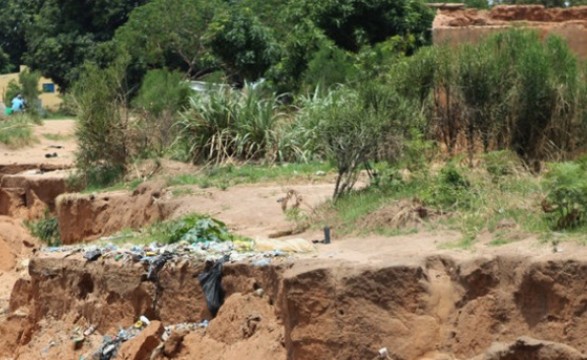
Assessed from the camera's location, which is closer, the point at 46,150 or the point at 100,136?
the point at 100,136

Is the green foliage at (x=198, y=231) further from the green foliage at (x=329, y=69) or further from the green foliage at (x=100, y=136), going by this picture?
the green foliage at (x=329, y=69)

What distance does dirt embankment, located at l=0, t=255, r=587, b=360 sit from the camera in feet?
28.5

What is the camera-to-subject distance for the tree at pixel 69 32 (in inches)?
1607

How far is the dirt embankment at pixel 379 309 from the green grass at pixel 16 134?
14128mm

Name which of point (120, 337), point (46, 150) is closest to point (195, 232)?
point (120, 337)

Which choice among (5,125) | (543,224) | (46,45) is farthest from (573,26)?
(46,45)

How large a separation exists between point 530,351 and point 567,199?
1.47 metres

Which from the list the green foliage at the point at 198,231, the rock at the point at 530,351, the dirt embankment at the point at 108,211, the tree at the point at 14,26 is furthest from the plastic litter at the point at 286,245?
the tree at the point at 14,26

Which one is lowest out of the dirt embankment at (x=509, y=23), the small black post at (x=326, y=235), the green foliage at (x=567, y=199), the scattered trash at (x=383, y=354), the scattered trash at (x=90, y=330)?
the scattered trash at (x=90, y=330)

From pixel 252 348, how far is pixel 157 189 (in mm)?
5755

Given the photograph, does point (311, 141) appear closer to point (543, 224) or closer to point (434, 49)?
point (434, 49)

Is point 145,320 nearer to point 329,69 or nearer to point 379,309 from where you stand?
point 379,309

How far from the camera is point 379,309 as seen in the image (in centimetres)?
937

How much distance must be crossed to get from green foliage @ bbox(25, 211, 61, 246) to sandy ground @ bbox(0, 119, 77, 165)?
195cm
